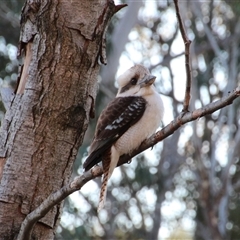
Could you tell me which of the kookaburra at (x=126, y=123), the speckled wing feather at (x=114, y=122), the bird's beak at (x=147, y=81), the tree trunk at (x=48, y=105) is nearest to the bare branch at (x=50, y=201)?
the tree trunk at (x=48, y=105)

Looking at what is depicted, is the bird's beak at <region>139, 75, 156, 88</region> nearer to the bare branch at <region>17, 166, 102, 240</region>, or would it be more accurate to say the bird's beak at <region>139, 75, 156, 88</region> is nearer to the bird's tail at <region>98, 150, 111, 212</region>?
the bird's tail at <region>98, 150, 111, 212</region>

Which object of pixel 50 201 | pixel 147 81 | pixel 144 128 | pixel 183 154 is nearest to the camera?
pixel 50 201

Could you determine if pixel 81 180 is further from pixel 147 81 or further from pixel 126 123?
pixel 147 81

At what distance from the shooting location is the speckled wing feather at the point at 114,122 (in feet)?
9.56

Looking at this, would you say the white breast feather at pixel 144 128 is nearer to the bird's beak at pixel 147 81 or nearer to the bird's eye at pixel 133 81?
the bird's beak at pixel 147 81

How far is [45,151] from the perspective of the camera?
8.66 ft

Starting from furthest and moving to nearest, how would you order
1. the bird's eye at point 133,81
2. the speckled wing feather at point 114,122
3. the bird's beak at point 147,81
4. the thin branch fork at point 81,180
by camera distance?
the bird's eye at point 133,81 < the bird's beak at point 147,81 < the speckled wing feather at point 114,122 < the thin branch fork at point 81,180

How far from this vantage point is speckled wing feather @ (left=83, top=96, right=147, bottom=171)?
9.56 ft

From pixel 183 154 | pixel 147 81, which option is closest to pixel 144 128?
pixel 147 81

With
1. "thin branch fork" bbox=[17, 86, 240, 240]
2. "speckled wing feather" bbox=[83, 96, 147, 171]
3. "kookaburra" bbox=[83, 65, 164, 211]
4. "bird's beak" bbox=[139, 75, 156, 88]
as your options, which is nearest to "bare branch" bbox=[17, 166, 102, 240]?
"thin branch fork" bbox=[17, 86, 240, 240]

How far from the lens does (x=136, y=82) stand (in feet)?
10.9

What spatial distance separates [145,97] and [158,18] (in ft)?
28.0

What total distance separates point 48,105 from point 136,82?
2.48 ft

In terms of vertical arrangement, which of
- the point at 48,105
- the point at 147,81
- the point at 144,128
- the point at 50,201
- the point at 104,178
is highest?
the point at 147,81
